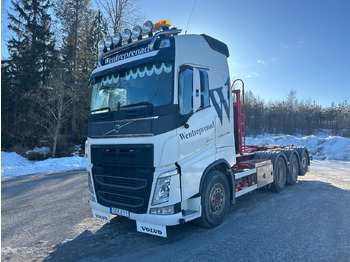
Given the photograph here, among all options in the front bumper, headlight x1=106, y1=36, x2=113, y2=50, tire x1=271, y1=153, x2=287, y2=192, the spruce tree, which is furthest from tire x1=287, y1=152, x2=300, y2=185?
the spruce tree

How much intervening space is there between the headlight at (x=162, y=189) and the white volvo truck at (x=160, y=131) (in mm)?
16

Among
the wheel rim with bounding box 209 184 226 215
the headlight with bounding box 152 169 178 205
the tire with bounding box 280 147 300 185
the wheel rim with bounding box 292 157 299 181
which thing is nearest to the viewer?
the headlight with bounding box 152 169 178 205

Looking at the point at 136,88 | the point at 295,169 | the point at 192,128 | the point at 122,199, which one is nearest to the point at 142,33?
the point at 136,88

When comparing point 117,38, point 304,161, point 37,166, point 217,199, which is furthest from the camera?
point 37,166

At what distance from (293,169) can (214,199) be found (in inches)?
211

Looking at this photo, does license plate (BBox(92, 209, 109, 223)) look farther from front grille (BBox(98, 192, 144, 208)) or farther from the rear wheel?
the rear wheel

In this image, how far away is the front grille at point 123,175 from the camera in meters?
4.00

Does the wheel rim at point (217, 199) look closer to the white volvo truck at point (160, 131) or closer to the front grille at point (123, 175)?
the white volvo truck at point (160, 131)

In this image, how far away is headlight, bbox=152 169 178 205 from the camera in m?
3.93

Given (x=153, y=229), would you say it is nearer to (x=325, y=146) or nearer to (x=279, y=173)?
(x=279, y=173)

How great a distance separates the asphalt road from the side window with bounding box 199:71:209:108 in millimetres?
2421

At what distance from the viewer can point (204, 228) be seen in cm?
484

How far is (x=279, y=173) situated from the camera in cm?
807

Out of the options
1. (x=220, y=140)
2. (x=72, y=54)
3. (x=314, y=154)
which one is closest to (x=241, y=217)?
(x=220, y=140)
